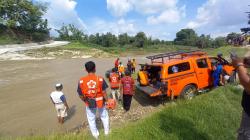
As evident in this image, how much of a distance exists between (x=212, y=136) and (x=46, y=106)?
30.9 ft

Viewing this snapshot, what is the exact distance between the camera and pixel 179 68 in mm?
11641

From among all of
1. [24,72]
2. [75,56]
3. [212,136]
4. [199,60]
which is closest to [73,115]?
[199,60]

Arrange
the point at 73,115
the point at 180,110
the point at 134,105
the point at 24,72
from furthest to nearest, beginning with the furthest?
the point at 24,72, the point at 134,105, the point at 73,115, the point at 180,110

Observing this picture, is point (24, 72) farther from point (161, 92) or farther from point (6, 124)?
point (161, 92)

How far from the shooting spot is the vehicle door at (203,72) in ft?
39.4

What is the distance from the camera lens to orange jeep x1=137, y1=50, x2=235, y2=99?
37.1 ft

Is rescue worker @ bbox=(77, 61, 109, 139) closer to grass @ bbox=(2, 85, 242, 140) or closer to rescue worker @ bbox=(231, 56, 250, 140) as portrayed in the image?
grass @ bbox=(2, 85, 242, 140)

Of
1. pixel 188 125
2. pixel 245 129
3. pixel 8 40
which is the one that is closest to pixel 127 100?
pixel 188 125

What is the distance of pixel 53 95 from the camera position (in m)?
9.80

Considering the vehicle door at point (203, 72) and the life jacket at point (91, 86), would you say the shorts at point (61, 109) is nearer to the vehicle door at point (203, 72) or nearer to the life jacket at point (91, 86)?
the life jacket at point (91, 86)

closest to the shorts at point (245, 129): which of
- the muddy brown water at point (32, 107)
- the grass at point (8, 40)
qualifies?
the muddy brown water at point (32, 107)

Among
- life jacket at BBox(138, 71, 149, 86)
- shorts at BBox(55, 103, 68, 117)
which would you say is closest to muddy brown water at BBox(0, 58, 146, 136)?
shorts at BBox(55, 103, 68, 117)

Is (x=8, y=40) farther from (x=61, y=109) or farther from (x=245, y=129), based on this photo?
(x=245, y=129)

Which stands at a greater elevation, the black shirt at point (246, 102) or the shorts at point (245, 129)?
the black shirt at point (246, 102)
